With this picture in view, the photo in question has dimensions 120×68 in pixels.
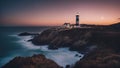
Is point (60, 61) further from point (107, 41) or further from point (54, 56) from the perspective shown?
point (107, 41)

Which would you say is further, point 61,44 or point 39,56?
point 61,44

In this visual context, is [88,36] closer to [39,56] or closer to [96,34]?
[96,34]

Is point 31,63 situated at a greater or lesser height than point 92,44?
greater

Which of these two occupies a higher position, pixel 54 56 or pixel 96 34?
pixel 96 34

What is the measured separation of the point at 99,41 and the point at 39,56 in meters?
19.1

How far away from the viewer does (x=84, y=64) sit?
2922 centimetres

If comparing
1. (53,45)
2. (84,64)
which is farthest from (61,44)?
(84,64)

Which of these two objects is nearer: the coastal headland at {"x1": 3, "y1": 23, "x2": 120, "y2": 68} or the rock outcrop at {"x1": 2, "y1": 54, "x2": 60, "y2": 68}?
the coastal headland at {"x1": 3, "y1": 23, "x2": 120, "y2": 68}

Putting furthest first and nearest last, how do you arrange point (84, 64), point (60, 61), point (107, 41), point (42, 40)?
1. point (42, 40)
2. point (107, 41)
3. point (60, 61)
4. point (84, 64)

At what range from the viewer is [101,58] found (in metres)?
30.2

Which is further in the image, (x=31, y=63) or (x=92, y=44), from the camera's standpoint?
(x=92, y=44)

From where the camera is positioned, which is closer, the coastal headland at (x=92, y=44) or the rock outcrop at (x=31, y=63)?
the coastal headland at (x=92, y=44)

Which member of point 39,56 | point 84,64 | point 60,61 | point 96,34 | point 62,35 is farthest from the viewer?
point 62,35

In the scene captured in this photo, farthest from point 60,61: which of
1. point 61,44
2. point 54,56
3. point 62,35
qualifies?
point 62,35
